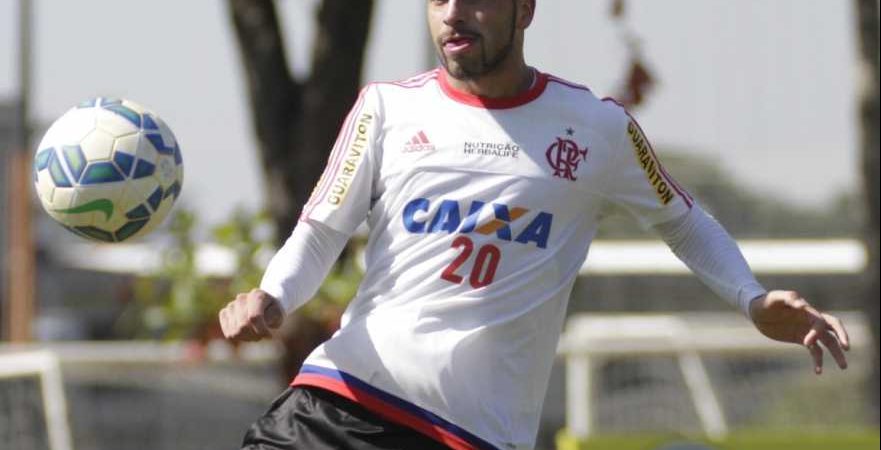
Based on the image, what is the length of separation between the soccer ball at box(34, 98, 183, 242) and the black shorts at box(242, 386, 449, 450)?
34.9 inches

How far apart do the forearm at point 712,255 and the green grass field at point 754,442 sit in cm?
352

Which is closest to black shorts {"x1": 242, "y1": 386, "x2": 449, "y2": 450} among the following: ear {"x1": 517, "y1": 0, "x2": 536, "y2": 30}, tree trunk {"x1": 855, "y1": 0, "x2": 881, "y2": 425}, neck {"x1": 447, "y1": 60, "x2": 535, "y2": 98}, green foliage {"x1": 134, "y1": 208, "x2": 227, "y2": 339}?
neck {"x1": 447, "y1": 60, "x2": 535, "y2": 98}

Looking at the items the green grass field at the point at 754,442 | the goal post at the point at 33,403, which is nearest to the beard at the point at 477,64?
the green grass field at the point at 754,442

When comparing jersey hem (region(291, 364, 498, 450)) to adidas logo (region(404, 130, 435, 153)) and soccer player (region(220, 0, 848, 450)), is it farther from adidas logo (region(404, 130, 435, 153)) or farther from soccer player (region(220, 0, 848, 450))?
adidas logo (region(404, 130, 435, 153))

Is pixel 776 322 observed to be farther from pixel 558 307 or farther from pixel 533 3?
pixel 533 3

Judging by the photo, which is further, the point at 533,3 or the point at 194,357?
the point at 194,357

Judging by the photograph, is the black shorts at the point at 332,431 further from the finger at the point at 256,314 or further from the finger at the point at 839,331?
the finger at the point at 839,331

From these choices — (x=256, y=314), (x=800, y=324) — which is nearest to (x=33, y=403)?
(x=256, y=314)

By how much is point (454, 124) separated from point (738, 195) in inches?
550

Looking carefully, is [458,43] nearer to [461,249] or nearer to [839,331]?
[461,249]

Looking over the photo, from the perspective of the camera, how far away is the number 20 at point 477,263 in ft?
16.1

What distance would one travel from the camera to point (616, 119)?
5148 mm

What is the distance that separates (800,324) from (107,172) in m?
2.02

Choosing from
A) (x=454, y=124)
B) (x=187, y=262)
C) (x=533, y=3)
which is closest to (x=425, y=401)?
(x=454, y=124)
